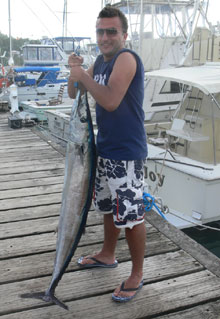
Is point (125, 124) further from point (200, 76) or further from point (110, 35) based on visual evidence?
point (200, 76)

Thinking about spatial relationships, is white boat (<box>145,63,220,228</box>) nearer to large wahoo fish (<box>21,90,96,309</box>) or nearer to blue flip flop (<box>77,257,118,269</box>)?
blue flip flop (<box>77,257,118,269</box>)

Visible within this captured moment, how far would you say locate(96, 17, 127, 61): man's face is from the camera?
1.97 meters

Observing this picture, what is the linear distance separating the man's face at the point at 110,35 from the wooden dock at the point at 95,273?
1519 mm

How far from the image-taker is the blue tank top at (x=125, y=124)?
2.02 meters

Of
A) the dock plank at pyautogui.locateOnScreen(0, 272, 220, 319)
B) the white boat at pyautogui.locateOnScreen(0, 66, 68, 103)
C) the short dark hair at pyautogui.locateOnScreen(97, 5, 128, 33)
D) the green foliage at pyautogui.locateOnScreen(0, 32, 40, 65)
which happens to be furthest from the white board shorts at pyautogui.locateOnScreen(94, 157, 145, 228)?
the green foliage at pyautogui.locateOnScreen(0, 32, 40, 65)

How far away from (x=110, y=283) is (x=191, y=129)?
3709 millimetres

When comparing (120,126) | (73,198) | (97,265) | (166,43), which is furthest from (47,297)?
(166,43)

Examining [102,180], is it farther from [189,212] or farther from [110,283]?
[189,212]

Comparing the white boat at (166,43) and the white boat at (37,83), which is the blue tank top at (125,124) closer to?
the white boat at (166,43)

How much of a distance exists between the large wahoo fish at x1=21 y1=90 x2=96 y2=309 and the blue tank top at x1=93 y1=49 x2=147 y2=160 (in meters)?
0.12

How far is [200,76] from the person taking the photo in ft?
16.8

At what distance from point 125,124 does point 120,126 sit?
0.03m

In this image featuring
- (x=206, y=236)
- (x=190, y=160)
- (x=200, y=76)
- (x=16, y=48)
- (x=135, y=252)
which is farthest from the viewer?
(x=16, y=48)

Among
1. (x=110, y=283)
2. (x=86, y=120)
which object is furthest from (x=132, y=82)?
(x=110, y=283)
